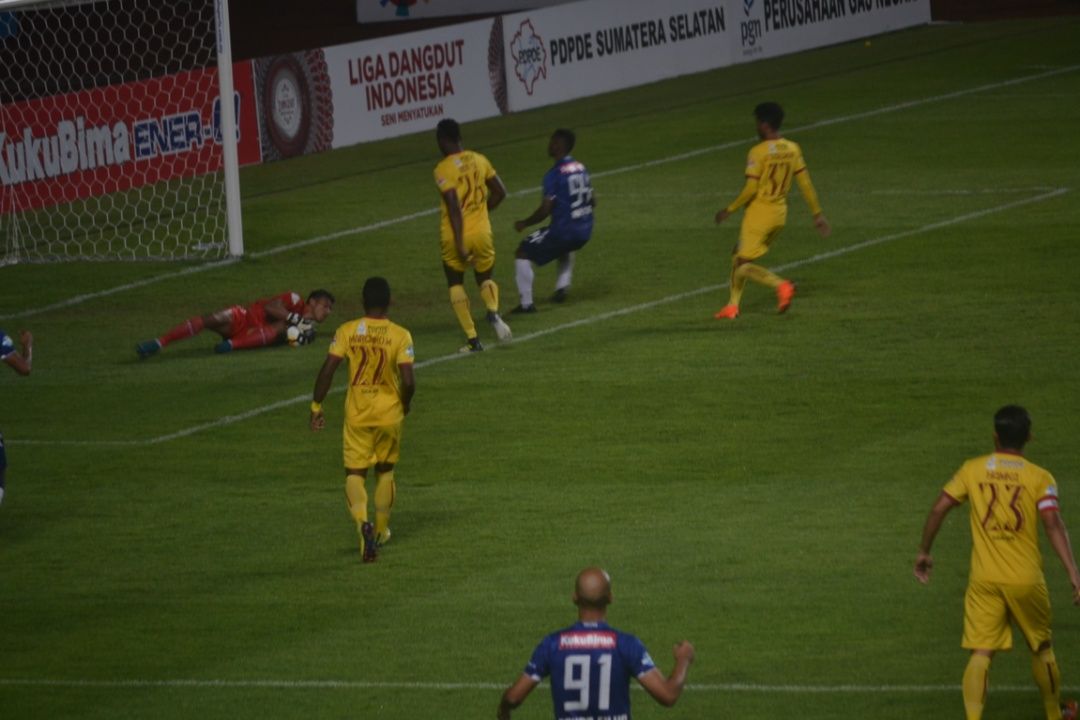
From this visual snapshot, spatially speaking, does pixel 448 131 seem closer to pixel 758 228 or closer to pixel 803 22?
pixel 758 228

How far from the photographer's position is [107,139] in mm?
29125

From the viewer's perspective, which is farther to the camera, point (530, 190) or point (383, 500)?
point (530, 190)

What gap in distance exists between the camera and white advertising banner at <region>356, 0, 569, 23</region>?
47.2 meters

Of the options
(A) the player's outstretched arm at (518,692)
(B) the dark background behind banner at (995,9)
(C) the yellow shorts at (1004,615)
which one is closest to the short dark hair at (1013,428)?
(C) the yellow shorts at (1004,615)

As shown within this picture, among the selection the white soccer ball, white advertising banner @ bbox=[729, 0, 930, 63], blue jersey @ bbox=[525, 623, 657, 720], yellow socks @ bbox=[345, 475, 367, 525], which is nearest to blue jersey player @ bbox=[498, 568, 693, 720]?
blue jersey @ bbox=[525, 623, 657, 720]

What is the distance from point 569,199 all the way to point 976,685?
12.6m

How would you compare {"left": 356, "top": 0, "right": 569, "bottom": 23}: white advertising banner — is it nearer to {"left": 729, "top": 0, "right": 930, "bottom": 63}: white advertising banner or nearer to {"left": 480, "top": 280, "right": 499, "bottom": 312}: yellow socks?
{"left": 729, "top": 0, "right": 930, "bottom": 63}: white advertising banner

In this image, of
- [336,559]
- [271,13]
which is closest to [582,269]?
[336,559]

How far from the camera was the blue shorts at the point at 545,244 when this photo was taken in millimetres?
22125

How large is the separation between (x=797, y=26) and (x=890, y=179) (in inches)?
671

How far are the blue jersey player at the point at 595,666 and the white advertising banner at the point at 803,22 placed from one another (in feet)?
119

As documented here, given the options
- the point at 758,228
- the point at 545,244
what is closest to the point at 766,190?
the point at 758,228

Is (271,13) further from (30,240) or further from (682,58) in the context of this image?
(30,240)

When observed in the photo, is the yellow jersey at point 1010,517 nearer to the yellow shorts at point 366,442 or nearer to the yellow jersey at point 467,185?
the yellow shorts at point 366,442
